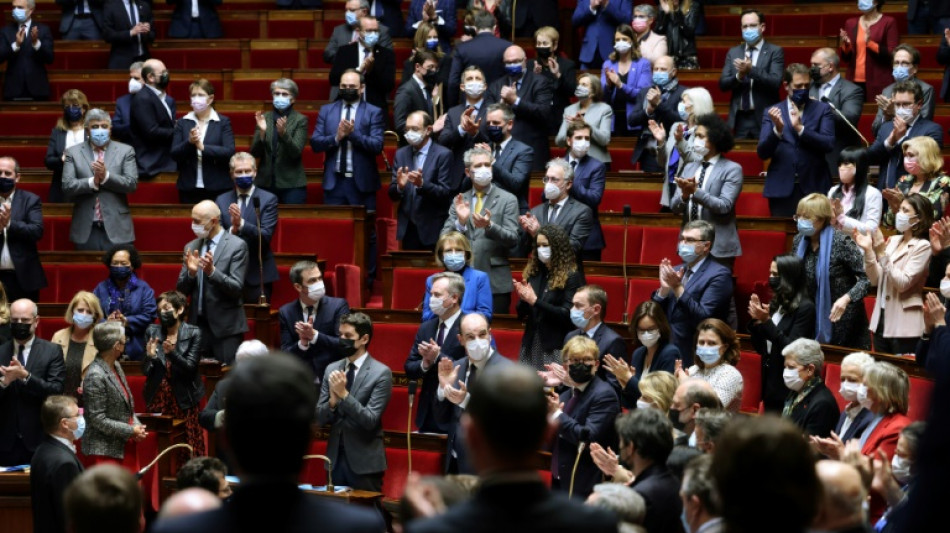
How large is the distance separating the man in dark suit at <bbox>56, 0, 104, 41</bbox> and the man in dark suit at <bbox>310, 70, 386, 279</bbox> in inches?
111

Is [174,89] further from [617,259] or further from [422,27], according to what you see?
[617,259]

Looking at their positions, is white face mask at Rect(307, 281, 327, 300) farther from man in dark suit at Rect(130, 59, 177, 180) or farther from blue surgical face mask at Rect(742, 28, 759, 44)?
blue surgical face mask at Rect(742, 28, 759, 44)

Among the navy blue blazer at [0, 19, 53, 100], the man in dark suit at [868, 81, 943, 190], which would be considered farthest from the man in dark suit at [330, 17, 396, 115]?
the man in dark suit at [868, 81, 943, 190]

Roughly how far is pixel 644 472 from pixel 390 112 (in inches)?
197

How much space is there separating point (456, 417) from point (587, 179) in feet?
5.40

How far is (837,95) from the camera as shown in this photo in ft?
21.3

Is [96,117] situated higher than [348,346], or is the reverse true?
[96,117]

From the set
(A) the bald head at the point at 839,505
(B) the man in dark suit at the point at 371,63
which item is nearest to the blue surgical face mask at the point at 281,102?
(B) the man in dark suit at the point at 371,63

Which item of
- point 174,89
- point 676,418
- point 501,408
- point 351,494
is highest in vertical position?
point 174,89

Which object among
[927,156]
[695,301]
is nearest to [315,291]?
[695,301]

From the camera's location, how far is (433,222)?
6.36 m

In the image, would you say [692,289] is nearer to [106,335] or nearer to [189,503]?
[106,335]

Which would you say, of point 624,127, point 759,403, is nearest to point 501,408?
point 759,403

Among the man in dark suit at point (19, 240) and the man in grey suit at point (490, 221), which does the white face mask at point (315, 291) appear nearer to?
the man in grey suit at point (490, 221)
